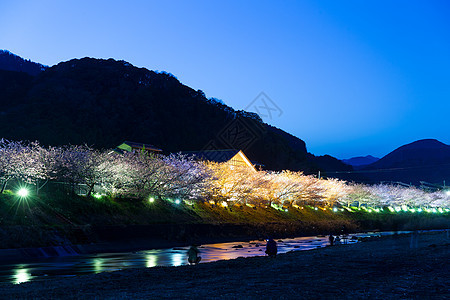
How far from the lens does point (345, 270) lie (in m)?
18.1

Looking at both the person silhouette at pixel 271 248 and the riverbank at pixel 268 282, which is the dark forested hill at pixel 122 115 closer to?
the person silhouette at pixel 271 248

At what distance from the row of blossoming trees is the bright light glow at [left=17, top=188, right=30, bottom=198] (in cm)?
94

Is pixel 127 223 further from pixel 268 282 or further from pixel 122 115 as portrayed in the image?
pixel 122 115

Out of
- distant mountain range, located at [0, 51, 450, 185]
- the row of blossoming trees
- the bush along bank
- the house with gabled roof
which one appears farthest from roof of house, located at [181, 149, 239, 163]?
distant mountain range, located at [0, 51, 450, 185]

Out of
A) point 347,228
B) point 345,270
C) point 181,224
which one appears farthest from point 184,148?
point 345,270

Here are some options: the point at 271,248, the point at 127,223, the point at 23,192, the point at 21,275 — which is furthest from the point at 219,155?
the point at 21,275

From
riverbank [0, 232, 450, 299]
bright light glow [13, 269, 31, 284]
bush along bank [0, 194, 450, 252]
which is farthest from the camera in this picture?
bush along bank [0, 194, 450, 252]

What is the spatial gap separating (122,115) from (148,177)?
10512 centimetres

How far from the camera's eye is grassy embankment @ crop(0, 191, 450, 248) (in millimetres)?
33156

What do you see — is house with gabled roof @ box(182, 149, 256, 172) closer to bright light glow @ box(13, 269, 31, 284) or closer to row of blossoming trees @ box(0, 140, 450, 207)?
row of blossoming trees @ box(0, 140, 450, 207)

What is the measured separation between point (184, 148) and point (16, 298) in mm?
130671

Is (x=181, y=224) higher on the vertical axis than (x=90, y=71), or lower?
lower

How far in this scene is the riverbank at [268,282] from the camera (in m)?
12.6

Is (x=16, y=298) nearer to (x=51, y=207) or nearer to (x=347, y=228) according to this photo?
(x=51, y=207)
